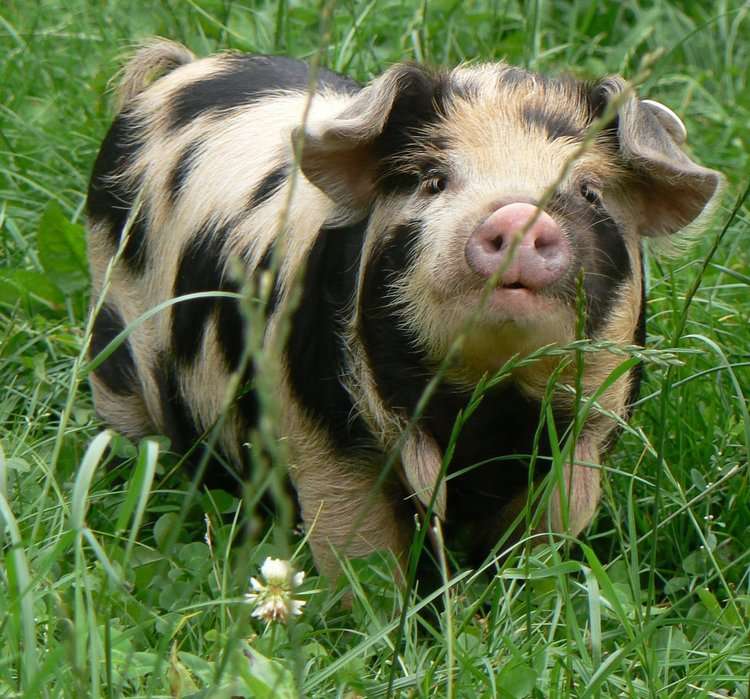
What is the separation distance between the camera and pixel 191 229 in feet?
14.9

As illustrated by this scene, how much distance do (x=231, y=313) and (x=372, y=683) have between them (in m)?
1.35

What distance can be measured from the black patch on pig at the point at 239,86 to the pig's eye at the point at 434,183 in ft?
3.56

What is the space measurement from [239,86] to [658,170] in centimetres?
159

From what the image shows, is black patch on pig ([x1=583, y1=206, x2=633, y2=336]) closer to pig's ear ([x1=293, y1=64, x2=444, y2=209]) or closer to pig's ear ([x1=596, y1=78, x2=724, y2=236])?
pig's ear ([x1=596, y1=78, x2=724, y2=236])

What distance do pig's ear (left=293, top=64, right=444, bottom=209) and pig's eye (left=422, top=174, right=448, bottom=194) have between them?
0.53 ft

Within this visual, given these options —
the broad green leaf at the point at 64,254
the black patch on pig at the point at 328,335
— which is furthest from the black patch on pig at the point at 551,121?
the broad green leaf at the point at 64,254

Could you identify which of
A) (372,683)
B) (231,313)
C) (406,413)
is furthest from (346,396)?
(372,683)

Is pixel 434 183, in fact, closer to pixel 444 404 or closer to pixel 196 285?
pixel 444 404

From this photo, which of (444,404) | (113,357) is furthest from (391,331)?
(113,357)

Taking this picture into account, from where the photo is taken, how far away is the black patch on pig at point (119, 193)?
15.6 feet

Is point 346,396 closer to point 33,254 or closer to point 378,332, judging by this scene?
point 378,332

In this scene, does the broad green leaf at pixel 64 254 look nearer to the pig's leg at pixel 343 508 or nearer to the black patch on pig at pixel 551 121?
the pig's leg at pixel 343 508

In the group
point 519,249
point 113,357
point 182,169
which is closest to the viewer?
point 519,249

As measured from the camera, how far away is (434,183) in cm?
370
